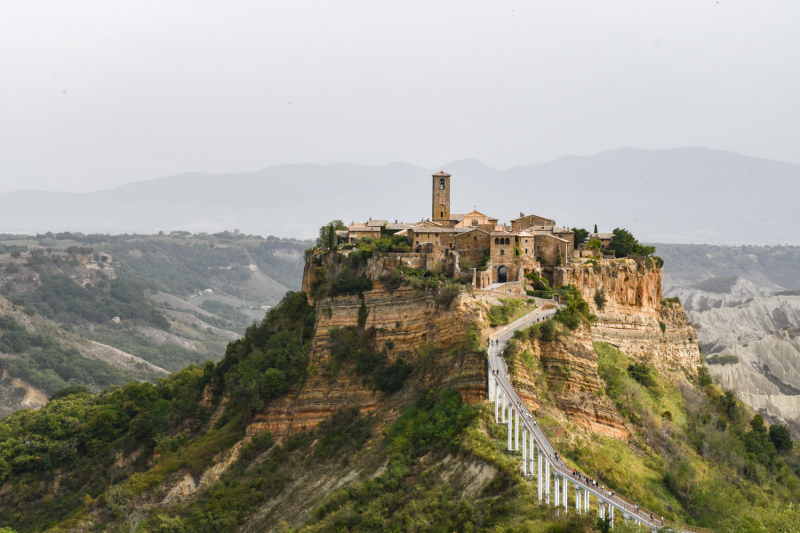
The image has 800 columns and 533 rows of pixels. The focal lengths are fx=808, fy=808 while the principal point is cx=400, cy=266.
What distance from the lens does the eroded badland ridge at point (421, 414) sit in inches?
1571

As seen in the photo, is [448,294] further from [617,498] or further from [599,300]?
[617,498]

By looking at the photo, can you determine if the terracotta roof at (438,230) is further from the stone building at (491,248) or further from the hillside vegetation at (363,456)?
the hillside vegetation at (363,456)

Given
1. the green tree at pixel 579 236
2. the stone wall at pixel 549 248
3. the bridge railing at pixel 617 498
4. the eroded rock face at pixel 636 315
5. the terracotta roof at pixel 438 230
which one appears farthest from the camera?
the green tree at pixel 579 236

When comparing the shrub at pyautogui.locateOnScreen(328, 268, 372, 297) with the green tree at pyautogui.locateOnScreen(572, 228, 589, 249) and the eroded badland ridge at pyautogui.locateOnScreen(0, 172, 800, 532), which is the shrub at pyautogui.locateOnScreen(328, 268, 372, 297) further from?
the green tree at pyautogui.locateOnScreen(572, 228, 589, 249)

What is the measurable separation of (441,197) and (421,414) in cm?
2798

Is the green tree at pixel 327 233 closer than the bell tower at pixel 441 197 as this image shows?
No

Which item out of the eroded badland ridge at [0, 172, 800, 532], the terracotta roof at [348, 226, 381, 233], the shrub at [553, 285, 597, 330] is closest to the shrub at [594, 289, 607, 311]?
the eroded badland ridge at [0, 172, 800, 532]

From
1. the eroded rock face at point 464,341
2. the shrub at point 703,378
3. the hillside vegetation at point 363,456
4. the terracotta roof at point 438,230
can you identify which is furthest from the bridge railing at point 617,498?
the shrub at point 703,378

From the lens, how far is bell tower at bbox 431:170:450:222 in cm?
6838

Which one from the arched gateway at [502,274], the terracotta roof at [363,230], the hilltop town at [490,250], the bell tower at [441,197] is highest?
the bell tower at [441,197]

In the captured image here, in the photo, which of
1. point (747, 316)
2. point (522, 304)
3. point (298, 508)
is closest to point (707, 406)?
point (522, 304)

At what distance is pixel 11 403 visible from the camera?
130625 mm

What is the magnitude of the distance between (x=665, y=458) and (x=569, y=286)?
1392 cm

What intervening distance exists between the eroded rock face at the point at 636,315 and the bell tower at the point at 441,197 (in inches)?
563
